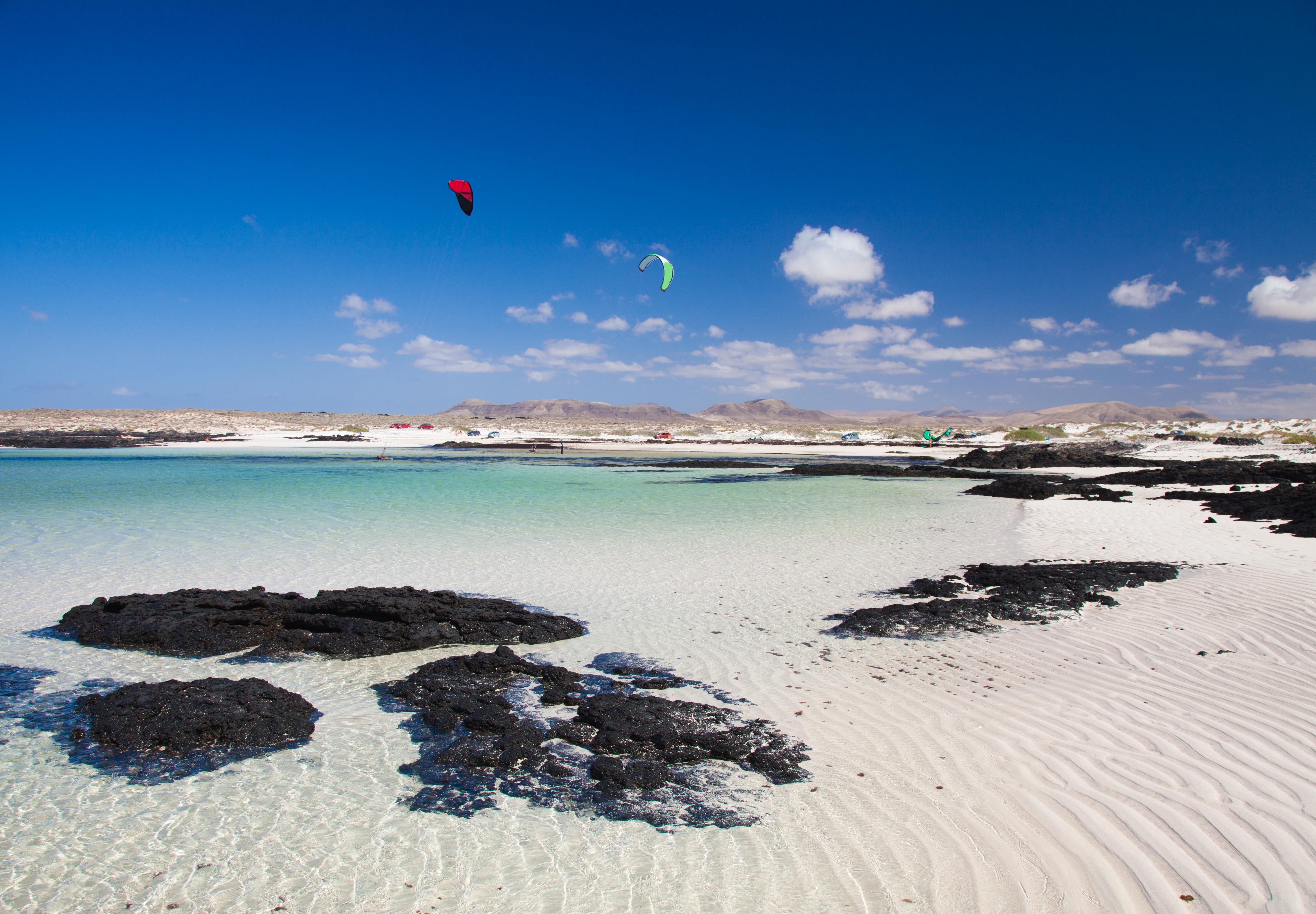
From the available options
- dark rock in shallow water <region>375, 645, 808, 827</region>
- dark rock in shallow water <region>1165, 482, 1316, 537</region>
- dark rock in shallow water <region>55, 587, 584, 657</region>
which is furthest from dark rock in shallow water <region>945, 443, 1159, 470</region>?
dark rock in shallow water <region>375, 645, 808, 827</region>

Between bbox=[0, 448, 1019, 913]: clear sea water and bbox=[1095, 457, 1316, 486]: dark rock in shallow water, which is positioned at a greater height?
bbox=[1095, 457, 1316, 486]: dark rock in shallow water

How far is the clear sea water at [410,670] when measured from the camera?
11.3 ft

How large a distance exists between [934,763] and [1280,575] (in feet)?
28.0

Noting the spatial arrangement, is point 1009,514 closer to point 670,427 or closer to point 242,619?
point 242,619

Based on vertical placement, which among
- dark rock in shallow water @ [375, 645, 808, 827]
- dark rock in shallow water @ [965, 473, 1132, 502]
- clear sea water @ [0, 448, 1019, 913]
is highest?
dark rock in shallow water @ [965, 473, 1132, 502]

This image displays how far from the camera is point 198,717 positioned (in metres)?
5.01

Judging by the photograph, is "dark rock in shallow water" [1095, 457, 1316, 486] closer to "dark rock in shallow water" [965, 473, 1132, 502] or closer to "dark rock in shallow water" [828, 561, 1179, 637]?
"dark rock in shallow water" [965, 473, 1132, 502]

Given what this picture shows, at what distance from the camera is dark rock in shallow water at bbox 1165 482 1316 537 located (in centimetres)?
1331

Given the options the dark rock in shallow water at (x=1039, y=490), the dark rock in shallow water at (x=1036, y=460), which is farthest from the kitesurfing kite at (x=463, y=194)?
the dark rock in shallow water at (x=1036, y=460)

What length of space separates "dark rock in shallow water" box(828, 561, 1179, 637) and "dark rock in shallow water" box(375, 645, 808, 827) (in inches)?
127

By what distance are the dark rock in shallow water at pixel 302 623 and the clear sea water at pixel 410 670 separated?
28 cm

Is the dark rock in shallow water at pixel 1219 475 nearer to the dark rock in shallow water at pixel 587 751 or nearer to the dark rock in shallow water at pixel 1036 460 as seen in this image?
the dark rock in shallow water at pixel 1036 460

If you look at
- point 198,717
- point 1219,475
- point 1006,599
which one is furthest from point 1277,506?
point 198,717

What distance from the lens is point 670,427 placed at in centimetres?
10062
